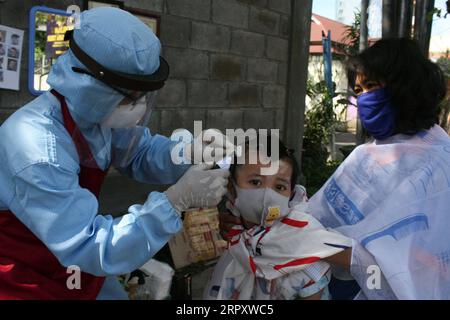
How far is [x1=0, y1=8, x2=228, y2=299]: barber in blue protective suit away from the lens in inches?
49.3

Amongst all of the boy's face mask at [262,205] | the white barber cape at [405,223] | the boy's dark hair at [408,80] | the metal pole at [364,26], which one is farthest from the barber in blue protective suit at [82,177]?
the metal pole at [364,26]

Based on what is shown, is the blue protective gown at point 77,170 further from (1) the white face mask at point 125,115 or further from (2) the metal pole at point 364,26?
(2) the metal pole at point 364,26

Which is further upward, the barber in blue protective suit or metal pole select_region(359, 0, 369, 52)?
metal pole select_region(359, 0, 369, 52)

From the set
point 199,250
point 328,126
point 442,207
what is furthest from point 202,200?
point 328,126

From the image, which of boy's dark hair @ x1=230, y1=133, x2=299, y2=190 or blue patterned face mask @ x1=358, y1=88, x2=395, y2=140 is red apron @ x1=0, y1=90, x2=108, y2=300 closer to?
boy's dark hair @ x1=230, y1=133, x2=299, y2=190

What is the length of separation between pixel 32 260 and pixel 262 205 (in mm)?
767

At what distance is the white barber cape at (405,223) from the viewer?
61.6 inches

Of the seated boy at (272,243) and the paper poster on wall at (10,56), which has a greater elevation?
the paper poster on wall at (10,56)

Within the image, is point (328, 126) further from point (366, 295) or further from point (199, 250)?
point (366, 295)

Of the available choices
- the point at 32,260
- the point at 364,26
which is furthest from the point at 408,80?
the point at 364,26

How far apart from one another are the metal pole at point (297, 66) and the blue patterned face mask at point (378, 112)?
3.08 metres

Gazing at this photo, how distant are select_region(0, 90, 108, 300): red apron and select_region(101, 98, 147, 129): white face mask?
0.33ft

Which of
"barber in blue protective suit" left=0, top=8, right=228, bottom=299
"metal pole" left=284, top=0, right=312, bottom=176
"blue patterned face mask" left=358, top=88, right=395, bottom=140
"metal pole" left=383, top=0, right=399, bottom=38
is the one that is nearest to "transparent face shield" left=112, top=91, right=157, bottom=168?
"barber in blue protective suit" left=0, top=8, right=228, bottom=299

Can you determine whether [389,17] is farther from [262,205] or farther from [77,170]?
[77,170]
